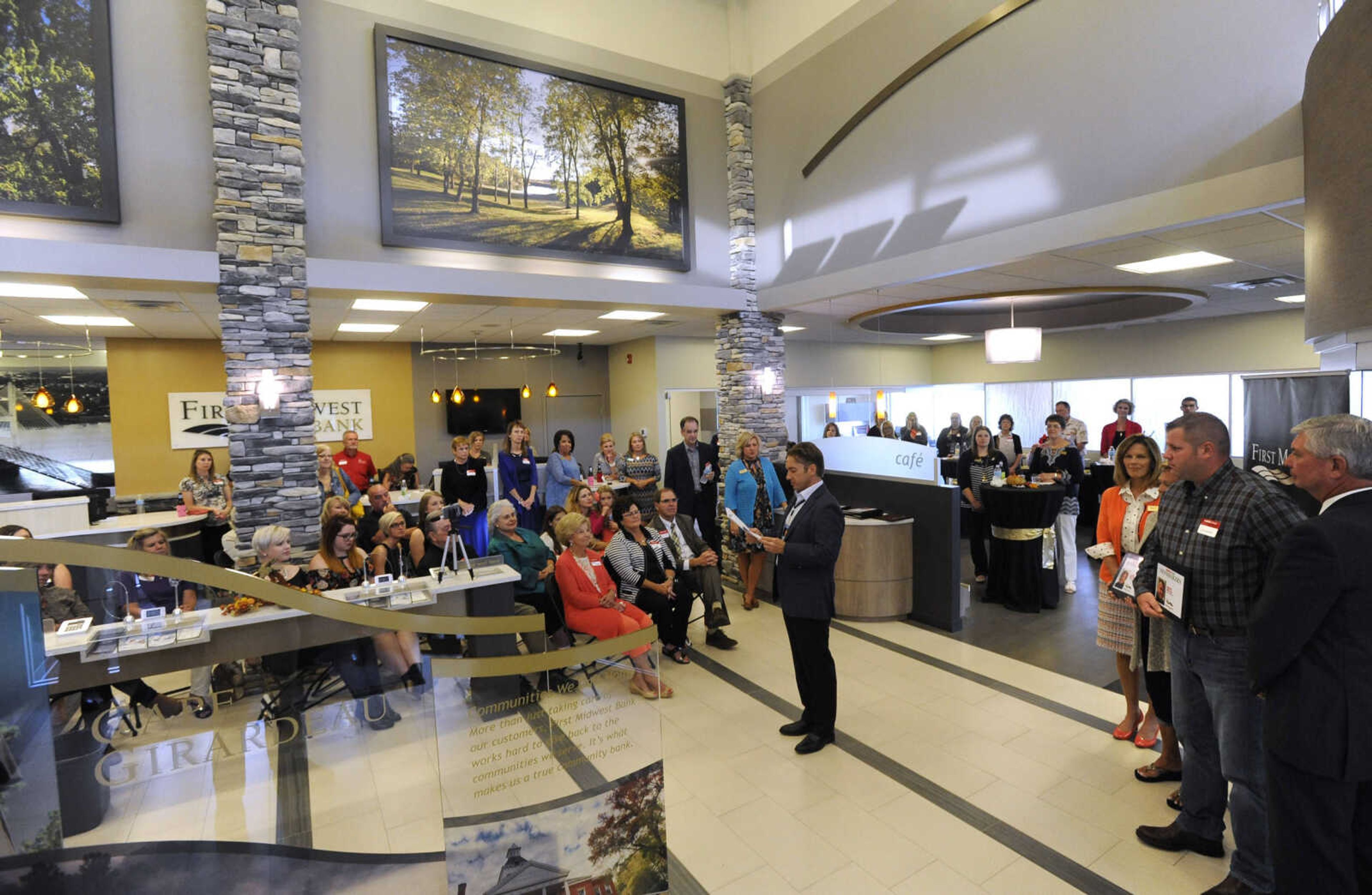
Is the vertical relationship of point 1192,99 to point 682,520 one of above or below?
above

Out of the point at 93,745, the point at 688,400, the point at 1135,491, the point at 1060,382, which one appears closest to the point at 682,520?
the point at 1135,491

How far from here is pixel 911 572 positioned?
5.89m

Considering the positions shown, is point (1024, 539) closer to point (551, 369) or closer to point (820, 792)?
point (820, 792)

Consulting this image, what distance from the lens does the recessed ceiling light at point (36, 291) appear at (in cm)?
517

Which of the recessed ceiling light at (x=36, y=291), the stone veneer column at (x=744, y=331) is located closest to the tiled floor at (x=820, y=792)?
the stone veneer column at (x=744, y=331)

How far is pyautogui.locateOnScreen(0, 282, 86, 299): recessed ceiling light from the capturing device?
17.0ft

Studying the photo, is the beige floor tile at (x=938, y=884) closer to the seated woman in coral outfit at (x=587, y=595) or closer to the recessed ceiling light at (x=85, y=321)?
the seated woman in coral outfit at (x=587, y=595)

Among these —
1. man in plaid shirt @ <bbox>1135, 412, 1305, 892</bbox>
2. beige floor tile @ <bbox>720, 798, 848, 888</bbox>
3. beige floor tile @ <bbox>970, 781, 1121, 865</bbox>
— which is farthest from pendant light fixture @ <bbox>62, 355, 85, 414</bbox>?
man in plaid shirt @ <bbox>1135, 412, 1305, 892</bbox>

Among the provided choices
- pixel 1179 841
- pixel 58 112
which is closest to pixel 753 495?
pixel 1179 841

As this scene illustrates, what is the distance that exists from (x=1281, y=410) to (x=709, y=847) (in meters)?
4.11

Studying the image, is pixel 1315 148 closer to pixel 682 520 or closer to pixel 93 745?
pixel 682 520

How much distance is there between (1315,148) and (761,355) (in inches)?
207

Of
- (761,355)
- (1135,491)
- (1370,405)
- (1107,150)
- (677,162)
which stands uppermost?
(677,162)

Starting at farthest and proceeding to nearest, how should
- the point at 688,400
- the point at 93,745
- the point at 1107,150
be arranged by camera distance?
the point at 688,400 < the point at 1107,150 < the point at 93,745
